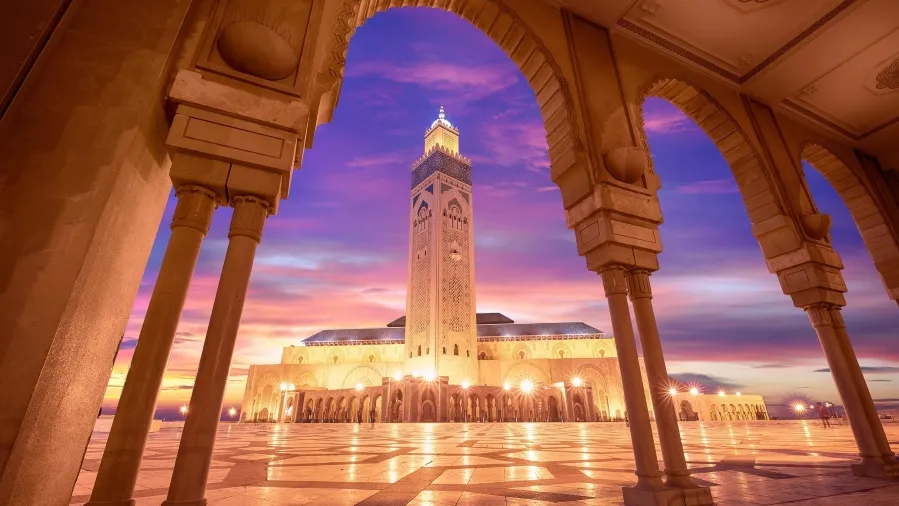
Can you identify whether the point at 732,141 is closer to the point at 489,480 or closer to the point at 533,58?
the point at 533,58

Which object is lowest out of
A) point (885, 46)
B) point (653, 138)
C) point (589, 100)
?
point (589, 100)

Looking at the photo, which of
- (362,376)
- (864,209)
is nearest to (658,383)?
(864,209)

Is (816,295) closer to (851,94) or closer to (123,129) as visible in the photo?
(851,94)

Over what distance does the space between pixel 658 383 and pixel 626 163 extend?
6.51 feet

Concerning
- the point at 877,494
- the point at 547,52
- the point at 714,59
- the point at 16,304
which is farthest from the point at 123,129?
the point at 714,59

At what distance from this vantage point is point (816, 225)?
4773 millimetres

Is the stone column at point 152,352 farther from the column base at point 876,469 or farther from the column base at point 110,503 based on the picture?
the column base at point 876,469

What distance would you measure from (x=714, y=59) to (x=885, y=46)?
70.8 inches

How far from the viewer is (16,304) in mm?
1469

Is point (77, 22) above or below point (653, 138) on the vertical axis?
below

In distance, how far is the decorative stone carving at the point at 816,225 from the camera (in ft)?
15.7

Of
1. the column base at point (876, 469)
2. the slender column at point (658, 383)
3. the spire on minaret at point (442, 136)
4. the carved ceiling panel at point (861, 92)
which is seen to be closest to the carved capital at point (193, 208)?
the slender column at point (658, 383)

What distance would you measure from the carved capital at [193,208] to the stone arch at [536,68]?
51.8 inches

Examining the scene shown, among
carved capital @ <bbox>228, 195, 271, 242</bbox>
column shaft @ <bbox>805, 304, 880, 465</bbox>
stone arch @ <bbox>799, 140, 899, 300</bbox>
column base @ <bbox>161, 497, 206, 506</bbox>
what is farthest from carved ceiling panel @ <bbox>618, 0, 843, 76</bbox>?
column base @ <bbox>161, 497, 206, 506</bbox>
